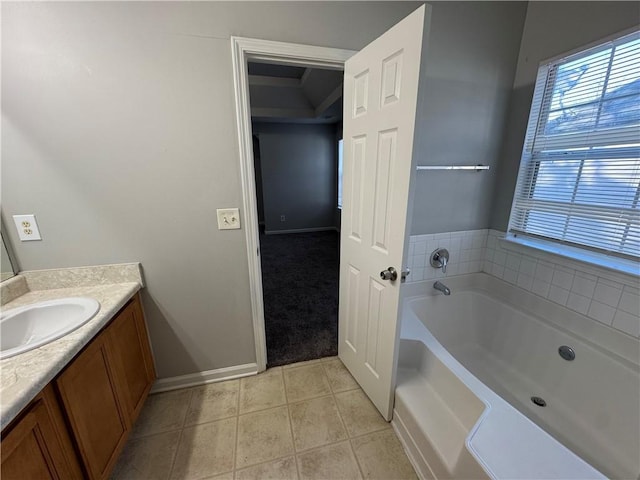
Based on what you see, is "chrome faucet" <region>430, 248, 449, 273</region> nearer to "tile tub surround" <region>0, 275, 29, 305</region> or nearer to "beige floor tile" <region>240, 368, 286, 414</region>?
"beige floor tile" <region>240, 368, 286, 414</region>

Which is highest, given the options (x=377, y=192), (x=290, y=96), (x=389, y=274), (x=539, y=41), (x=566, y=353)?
(x=290, y=96)

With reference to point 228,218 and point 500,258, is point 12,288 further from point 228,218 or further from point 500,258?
point 500,258

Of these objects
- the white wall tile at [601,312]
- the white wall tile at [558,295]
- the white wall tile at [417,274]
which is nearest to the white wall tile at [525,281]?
the white wall tile at [558,295]

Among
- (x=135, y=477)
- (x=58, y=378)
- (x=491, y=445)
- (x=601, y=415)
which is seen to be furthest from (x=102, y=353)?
(x=601, y=415)

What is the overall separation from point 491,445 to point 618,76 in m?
1.89

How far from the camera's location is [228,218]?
148cm

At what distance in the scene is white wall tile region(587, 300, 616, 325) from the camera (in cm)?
134

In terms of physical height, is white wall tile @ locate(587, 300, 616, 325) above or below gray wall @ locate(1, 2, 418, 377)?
below

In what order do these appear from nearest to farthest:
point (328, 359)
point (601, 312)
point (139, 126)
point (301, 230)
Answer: point (139, 126) → point (601, 312) → point (328, 359) → point (301, 230)

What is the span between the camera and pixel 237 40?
1272mm

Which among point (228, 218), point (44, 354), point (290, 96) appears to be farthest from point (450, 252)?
point (290, 96)

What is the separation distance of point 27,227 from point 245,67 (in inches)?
53.6

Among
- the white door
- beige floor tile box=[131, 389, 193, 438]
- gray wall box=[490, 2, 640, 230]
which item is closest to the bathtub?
the white door

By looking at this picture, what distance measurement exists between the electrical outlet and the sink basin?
1.16 feet
